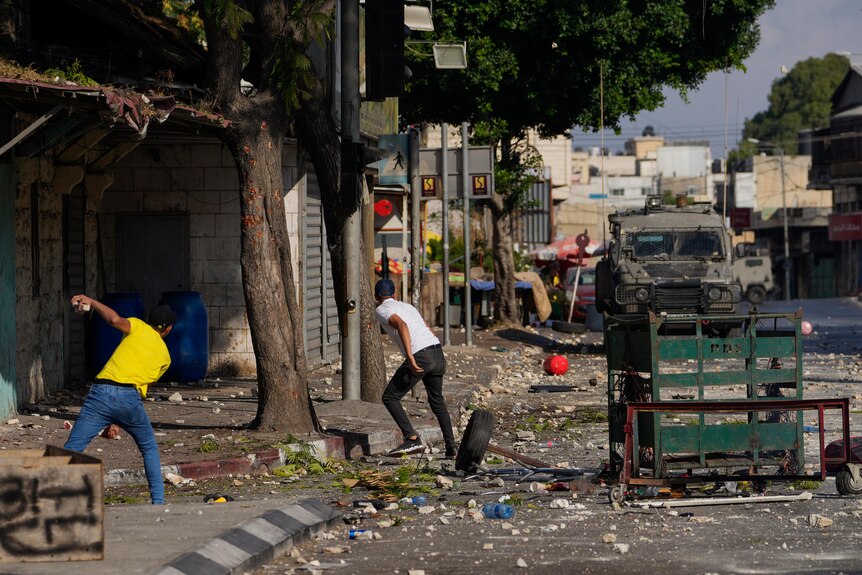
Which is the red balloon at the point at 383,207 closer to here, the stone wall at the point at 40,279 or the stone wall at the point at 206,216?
the stone wall at the point at 206,216

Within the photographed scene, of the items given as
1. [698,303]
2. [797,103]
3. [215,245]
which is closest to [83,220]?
[215,245]

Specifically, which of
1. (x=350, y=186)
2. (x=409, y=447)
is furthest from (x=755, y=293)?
(x=409, y=447)

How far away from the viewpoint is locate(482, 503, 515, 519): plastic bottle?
8.91 m

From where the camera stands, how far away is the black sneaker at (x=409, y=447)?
11.9m

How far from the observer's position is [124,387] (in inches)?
345

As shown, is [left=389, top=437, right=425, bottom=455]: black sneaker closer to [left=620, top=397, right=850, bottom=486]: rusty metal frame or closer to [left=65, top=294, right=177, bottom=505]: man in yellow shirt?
[left=620, top=397, right=850, bottom=486]: rusty metal frame

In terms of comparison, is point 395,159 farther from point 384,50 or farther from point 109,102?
point 109,102

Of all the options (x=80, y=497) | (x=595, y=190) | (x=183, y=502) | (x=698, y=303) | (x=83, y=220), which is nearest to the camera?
(x=80, y=497)

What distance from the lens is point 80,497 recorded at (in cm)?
684

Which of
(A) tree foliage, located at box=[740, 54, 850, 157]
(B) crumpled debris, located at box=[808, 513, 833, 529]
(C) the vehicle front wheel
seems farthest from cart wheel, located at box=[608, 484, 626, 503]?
(A) tree foliage, located at box=[740, 54, 850, 157]

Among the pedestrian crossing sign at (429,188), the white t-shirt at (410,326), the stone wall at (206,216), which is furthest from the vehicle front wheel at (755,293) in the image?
the white t-shirt at (410,326)

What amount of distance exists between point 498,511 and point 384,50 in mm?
6711

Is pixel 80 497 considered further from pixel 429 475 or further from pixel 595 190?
pixel 595 190

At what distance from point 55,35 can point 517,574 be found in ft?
36.5
